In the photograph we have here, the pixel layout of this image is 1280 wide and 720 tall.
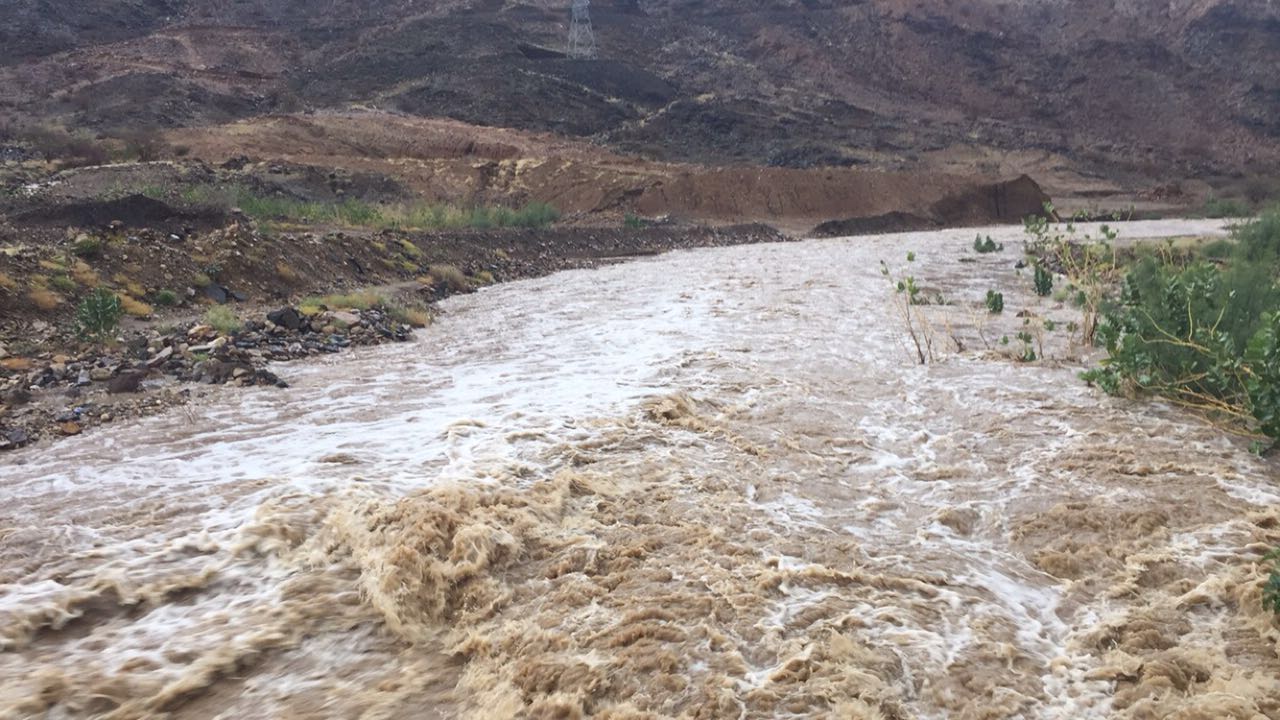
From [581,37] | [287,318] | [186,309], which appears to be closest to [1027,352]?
[287,318]

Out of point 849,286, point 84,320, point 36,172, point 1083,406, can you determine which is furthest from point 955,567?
point 36,172

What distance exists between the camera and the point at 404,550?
3768mm

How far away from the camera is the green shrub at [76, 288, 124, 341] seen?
7.44 meters

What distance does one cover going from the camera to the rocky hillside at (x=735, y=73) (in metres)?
38.9

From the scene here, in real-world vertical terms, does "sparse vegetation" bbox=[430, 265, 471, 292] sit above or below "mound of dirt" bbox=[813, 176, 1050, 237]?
below

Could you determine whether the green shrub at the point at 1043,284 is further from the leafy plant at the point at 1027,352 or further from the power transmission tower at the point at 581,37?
the power transmission tower at the point at 581,37

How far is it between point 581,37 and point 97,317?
156ft

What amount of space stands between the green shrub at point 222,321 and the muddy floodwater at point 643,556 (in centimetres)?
190

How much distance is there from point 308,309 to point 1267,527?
8.54m

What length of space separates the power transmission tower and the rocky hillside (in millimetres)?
1287

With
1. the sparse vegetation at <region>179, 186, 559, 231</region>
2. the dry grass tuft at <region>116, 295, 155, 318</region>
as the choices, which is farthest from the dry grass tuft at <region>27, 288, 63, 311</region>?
the sparse vegetation at <region>179, 186, 559, 231</region>

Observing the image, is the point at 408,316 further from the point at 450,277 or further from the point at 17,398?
the point at 17,398

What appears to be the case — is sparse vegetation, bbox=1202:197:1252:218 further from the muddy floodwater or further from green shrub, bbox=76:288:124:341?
green shrub, bbox=76:288:124:341

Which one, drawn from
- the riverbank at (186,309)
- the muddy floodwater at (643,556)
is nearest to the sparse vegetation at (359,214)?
the riverbank at (186,309)
